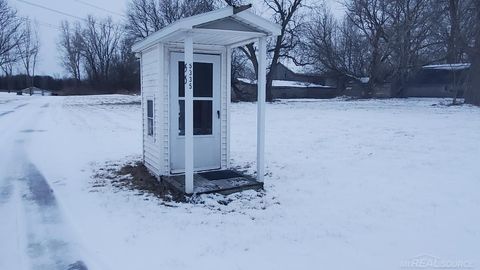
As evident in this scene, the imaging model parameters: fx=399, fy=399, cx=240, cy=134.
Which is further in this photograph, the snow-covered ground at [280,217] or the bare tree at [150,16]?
the bare tree at [150,16]

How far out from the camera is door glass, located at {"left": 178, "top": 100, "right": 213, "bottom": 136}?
6.84 metres

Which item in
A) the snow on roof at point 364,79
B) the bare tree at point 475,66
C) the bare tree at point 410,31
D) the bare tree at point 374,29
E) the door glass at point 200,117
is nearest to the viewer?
the door glass at point 200,117

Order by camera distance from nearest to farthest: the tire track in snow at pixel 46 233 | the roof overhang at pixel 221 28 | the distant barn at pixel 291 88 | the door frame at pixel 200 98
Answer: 1. the tire track in snow at pixel 46 233
2. the roof overhang at pixel 221 28
3. the door frame at pixel 200 98
4. the distant barn at pixel 291 88

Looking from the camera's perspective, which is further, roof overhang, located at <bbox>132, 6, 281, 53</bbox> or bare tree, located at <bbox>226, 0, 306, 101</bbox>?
bare tree, located at <bbox>226, 0, 306, 101</bbox>

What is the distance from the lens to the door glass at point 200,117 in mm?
6844

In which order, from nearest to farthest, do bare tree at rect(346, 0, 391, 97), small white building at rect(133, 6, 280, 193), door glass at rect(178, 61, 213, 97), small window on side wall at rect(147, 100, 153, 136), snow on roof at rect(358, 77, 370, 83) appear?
small white building at rect(133, 6, 280, 193), door glass at rect(178, 61, 213, 97), small window on side wall at rect(147, 100, 153, 136), bare tree at rect(346, 0, 391, 97), snow on roof at rect(358, 77, 370, 83)

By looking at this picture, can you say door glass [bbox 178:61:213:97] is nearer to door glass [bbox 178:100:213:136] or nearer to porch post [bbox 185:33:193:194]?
door glass [bbox 178:100:213:136]

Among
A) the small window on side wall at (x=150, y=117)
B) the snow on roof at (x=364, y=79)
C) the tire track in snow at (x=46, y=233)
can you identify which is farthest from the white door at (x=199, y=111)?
the snow on roof at (x=364, y=79)

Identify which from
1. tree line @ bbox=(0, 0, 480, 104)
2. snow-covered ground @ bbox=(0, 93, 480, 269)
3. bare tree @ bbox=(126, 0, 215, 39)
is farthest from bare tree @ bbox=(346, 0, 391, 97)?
snow-covered ground @ bbox=(0, 93, 480, 269)

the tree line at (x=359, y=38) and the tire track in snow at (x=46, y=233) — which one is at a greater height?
the tree line at (x=359, y=38)

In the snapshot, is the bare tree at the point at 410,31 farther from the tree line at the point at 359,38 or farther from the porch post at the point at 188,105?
the porch post at the point at 188,105

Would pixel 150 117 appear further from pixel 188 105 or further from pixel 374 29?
pixel 374 29

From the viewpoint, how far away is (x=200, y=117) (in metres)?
6.96

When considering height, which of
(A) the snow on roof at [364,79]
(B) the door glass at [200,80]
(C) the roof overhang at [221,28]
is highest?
(A) the snow on roof at [364,79]
